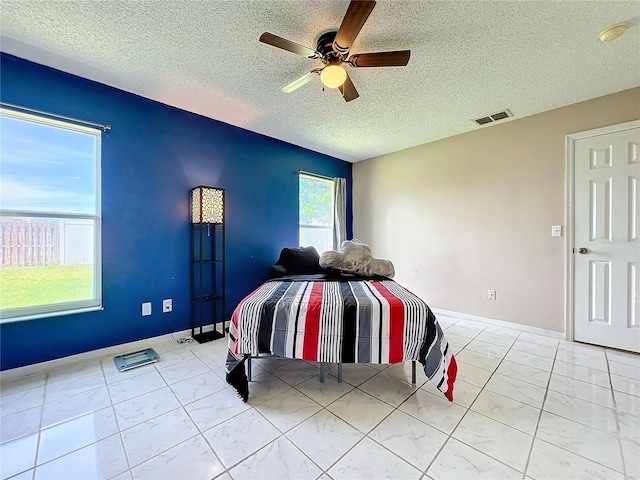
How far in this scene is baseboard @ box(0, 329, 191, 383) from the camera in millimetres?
2008

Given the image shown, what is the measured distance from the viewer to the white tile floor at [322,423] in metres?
1.24

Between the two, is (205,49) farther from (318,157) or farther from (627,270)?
(627,270)

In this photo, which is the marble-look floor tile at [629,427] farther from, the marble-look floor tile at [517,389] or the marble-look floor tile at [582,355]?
the marble-look floor tile at [582,355]

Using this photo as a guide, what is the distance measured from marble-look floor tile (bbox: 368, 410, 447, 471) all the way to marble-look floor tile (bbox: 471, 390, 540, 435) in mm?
426

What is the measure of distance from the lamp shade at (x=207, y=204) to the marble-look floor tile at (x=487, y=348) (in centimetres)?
302

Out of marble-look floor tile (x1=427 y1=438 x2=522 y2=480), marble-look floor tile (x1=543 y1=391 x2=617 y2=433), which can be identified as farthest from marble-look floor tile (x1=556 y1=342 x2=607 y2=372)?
marble-look floor tile (x1=427 y1=438 x2=522 y2=480)

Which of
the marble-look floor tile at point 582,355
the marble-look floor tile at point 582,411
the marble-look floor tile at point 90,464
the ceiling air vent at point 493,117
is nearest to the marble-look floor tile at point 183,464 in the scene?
the marble-look floor tile at point 90,464

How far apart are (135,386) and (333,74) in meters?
2.68

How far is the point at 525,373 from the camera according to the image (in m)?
2.10

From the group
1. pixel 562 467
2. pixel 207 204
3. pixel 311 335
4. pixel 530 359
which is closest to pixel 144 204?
pixel 207 204

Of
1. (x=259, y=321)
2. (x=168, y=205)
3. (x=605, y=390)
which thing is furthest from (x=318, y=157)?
(x=605, y=390)

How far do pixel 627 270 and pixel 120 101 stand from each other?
518cm

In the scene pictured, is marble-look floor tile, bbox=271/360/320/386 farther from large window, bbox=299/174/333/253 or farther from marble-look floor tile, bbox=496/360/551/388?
large window, bbox=299/174/333/253

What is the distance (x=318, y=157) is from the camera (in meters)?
4.38
